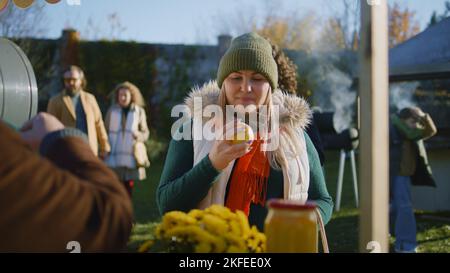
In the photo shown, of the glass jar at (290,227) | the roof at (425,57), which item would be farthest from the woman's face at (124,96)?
the glass jar at (290,227)

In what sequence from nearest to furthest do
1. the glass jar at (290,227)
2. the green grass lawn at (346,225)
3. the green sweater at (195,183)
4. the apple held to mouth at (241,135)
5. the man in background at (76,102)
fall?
the glass jar at (290,227)
the apple held to mouth at (241,135)
the green sweater at (195,183)
the man in background at (76,102)
the green grass lawn at (346,225)

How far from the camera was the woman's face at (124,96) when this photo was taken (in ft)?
20.5

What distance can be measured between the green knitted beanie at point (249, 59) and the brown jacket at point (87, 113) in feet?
1.78

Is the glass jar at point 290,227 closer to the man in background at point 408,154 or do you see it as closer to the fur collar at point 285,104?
the fur collar at point 285,104

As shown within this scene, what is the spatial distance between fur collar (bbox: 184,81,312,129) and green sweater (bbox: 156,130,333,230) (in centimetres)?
11

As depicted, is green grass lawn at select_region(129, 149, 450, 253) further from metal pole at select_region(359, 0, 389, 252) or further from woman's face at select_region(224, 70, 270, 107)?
metal pole at select_region(359, 0, 389, 252)

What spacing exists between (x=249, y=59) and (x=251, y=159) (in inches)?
13.7

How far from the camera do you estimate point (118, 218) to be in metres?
1.11

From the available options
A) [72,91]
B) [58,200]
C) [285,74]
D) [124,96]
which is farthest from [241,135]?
[124,96]

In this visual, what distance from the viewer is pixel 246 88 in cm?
191

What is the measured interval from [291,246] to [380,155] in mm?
305
